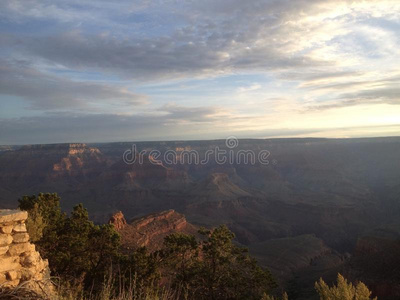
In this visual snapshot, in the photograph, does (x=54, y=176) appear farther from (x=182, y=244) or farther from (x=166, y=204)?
(x=182, y=244)

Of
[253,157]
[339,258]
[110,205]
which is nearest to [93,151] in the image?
[110,205]

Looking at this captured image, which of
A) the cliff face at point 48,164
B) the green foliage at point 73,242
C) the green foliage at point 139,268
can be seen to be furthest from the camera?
the cliff face at point 48,164

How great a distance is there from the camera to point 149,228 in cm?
3862

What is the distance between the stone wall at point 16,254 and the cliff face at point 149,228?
69.7 feet

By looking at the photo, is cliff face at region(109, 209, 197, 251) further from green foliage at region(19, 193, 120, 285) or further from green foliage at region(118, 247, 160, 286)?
green foliage at region(118, 247, 160, 286)

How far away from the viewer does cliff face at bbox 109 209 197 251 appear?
32594 millimetres

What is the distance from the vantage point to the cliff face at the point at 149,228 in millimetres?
32594

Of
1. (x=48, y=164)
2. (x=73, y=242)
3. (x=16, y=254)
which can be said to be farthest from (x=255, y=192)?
(x=16, y=254)

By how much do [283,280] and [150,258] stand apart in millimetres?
24554

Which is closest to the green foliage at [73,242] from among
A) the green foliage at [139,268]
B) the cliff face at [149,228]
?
the green foliage at [139,268]

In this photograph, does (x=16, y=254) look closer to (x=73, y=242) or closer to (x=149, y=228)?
(x=73, y=242)

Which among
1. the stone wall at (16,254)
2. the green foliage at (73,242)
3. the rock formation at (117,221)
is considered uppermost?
the stone wall at (16,254)

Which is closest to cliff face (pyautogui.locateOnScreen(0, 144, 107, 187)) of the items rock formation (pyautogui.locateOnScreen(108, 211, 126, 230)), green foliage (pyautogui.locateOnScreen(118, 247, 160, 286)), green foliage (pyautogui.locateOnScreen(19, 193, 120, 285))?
rock formation (pyautogui.locateOnScreen(108, 211, 126, 230))

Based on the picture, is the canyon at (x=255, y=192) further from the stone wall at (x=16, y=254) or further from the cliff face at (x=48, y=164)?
the stone wall at (x=16, y=254)
